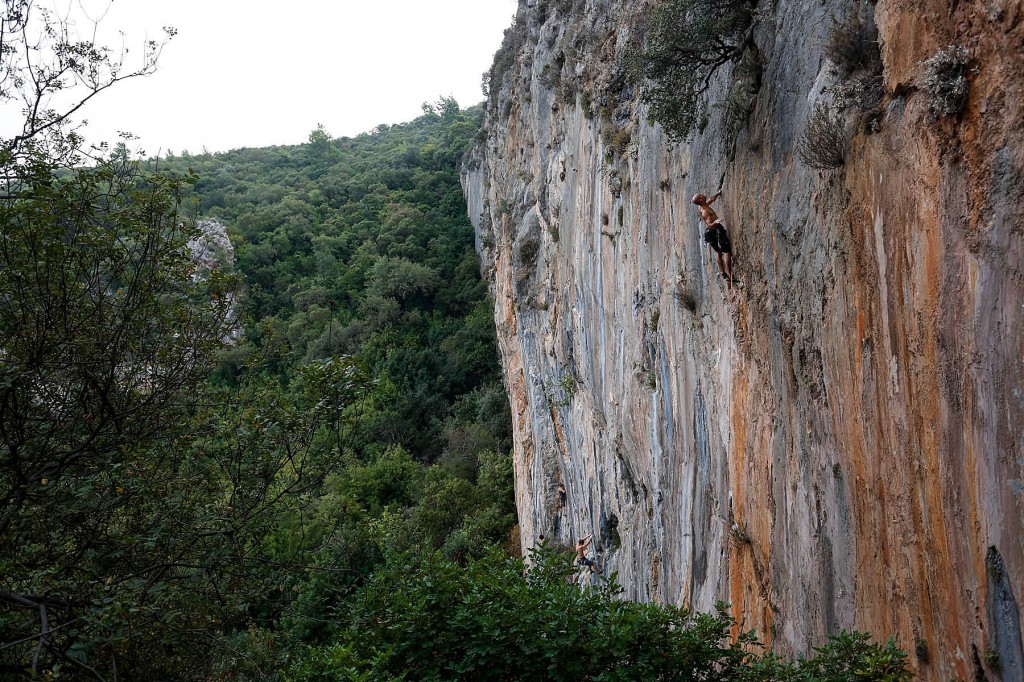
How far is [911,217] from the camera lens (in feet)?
14.5

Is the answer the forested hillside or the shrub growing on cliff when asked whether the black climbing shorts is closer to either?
the shrub growing on cliff

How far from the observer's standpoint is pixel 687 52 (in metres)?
7.40

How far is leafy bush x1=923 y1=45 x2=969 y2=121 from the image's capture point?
159 inches

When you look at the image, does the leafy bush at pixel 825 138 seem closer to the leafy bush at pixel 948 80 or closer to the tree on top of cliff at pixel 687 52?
the leafy bush at pixel 948 80

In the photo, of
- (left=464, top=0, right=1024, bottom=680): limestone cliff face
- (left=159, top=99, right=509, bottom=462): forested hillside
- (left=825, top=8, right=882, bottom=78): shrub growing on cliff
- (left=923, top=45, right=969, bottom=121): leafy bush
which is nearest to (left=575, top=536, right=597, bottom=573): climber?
(left=464, top=0, right=1024, bottom=680): limestone cliff face

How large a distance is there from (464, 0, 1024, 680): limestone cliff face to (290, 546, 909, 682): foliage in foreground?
1.10 meters

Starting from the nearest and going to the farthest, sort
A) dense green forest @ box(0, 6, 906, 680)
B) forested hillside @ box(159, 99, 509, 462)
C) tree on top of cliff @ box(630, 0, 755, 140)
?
dense green forest @ box(0, 6, 906, 680), tree on top of cliff @ box(630, 0, 755, 140), forested hillside @ box(159, 99, 509, 462)

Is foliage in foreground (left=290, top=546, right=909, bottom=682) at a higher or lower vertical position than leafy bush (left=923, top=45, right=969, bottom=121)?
lower

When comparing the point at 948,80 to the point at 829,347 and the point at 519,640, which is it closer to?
the point at 829,347

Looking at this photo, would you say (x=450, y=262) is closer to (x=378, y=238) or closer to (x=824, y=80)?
(x=378, y=238)

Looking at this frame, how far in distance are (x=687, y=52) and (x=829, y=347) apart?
3.95 m

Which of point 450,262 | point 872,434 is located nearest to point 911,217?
point 872,434

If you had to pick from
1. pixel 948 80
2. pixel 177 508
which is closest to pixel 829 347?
pixel 948 80

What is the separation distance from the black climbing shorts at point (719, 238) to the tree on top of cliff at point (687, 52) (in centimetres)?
136
